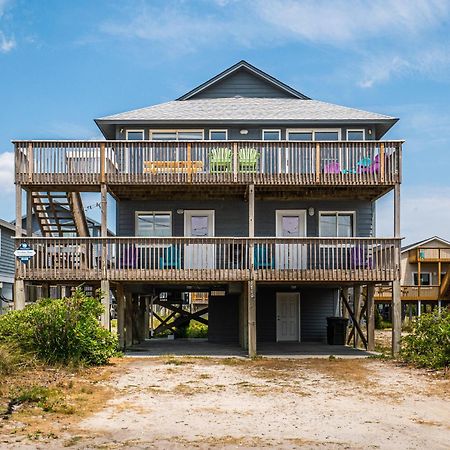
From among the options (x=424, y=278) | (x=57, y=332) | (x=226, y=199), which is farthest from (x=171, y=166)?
(x=424, y=278)

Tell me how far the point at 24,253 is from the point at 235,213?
7817 mm

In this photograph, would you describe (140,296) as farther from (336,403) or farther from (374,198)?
(336,403)

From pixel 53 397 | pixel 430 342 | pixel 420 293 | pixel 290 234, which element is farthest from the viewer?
pixel 420 293

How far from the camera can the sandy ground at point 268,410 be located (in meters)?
9.73

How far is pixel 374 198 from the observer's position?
81.6ft

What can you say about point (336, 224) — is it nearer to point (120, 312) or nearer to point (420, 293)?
point (120, 312)

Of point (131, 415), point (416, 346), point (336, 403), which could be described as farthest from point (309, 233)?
point (131, 415)

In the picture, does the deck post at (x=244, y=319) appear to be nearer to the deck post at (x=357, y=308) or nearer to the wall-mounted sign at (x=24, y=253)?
the deck post at (x=357, y=308)

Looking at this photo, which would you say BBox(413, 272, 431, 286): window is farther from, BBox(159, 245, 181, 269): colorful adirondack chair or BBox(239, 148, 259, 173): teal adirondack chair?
BBox(159, 245, 181, 269): colorful adirondack chair

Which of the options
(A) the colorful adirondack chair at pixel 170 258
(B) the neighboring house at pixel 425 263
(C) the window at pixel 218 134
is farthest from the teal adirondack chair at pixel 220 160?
(B) the neighboring house at pixel 425 263

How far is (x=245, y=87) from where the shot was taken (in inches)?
1133

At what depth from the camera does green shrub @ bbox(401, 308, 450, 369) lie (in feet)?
58.4

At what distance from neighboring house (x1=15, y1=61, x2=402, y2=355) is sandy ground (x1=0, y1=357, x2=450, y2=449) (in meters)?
3.98

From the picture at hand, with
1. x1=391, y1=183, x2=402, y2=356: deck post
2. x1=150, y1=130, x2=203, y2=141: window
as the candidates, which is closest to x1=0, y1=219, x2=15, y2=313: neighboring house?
x1=150, y1=130, x2=203, y2=141: window
